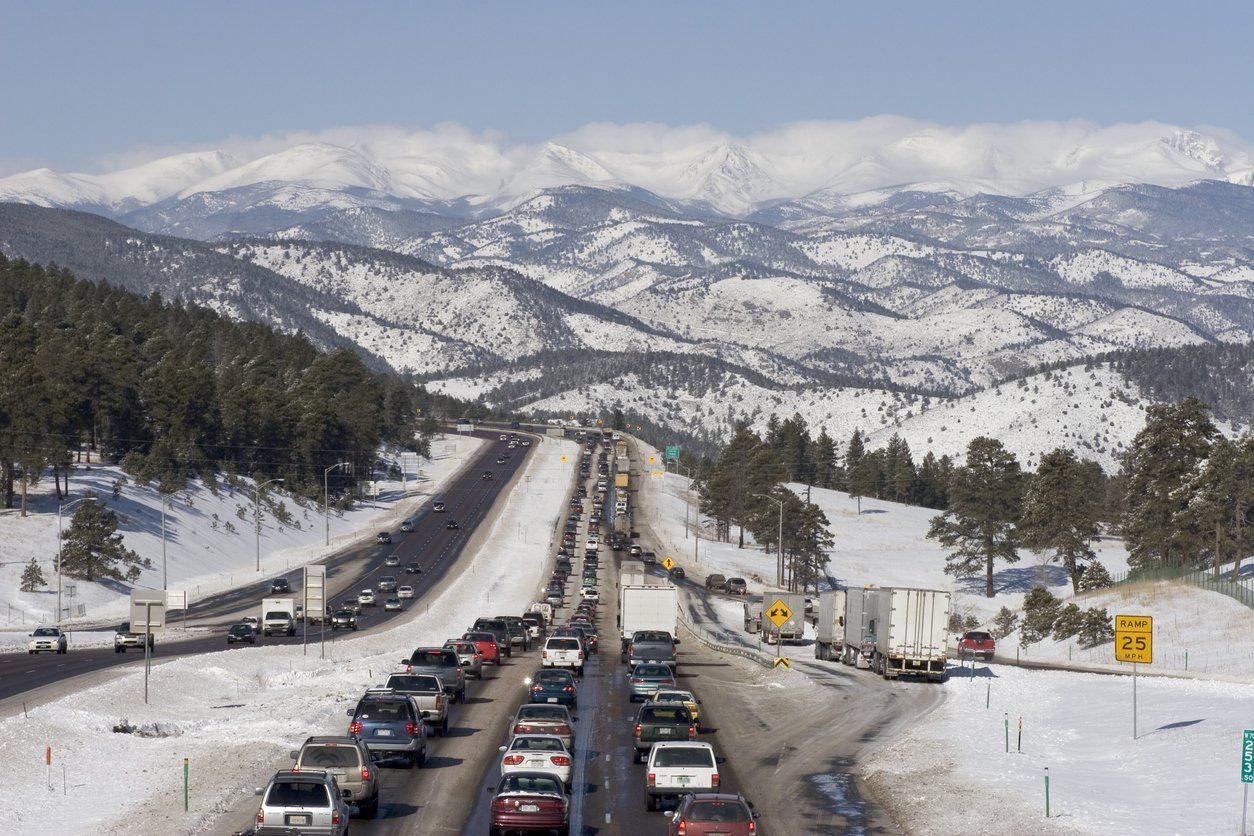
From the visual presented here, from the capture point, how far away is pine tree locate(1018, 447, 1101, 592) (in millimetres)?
135125

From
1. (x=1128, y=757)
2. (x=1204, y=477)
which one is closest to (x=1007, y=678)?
(x=1128, y=757)

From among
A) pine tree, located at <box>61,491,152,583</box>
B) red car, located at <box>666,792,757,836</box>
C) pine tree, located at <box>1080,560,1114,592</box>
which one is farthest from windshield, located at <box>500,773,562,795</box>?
pine tree, located at <box>1080,560,1114,592</box>

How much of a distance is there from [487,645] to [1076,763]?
36.1 meters

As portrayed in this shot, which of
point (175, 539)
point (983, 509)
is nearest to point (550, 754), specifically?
point (175, 539)

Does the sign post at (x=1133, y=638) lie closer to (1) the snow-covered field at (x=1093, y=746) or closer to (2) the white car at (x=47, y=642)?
(1) the snow-covered field at (x=1093, y=746)

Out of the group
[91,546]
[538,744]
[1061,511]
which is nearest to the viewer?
[538,744]

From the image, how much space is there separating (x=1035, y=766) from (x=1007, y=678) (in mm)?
25174

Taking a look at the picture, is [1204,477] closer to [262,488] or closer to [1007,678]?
[1007,678]

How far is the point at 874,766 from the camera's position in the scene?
45031mm

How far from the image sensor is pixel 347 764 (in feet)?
113

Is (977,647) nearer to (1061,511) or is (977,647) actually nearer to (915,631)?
(915,631)

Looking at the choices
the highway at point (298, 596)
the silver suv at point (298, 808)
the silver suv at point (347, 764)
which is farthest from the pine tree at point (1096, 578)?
the silver suv at point (298, 808)

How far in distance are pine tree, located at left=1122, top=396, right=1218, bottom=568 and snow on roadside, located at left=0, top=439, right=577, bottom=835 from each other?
6415cm

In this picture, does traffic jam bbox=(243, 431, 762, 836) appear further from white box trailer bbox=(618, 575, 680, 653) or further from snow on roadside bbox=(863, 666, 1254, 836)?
white box trailer bbox=(618, 575, 680, 653)
